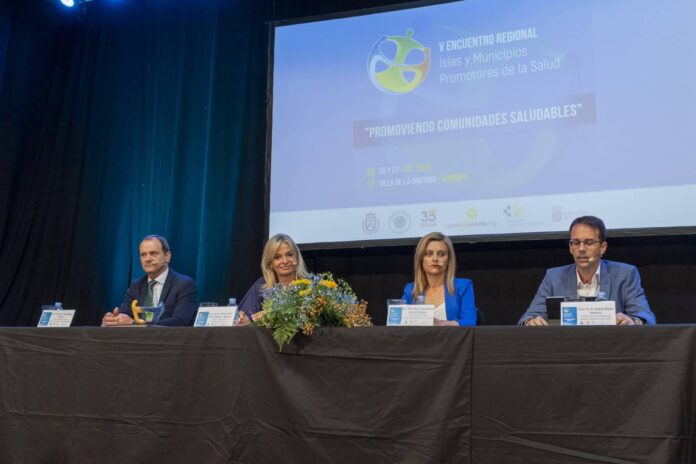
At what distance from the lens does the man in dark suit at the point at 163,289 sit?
3615 millimetres

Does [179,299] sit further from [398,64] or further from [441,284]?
[398,64]

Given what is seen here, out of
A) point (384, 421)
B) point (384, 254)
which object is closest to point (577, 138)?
point (384, 254)

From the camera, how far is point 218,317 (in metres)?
2.73

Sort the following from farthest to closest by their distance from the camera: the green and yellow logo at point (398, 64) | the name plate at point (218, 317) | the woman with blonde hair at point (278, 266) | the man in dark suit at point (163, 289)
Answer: the green and yellow logo at point (398, 64)
the man in dark suit at point (163, 289)
the woman with blonde hair at point (278, 266)
the name plate at point (218, 317)

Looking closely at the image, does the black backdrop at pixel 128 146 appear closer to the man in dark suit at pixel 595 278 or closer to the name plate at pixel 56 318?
the man in dark suit at pixel 595 278

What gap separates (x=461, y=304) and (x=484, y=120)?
121cm

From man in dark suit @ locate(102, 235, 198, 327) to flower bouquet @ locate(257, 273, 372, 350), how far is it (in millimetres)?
1205

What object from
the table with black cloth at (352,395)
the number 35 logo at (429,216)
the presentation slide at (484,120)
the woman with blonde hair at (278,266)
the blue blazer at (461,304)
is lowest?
the table with black cloth at (352,395)

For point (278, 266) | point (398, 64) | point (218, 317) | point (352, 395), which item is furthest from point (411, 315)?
point (398, 64)

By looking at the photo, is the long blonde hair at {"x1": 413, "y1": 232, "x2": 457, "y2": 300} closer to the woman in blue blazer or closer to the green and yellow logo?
the woman in blue blazer

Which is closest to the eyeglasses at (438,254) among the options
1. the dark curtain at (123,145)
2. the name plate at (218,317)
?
the name plate at (218,317)

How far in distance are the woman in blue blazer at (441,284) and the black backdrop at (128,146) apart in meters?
1.12

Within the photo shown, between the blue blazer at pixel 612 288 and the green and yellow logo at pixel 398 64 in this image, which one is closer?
the blue blazer at pixel 612 288

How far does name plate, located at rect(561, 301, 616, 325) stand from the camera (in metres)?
2.22
